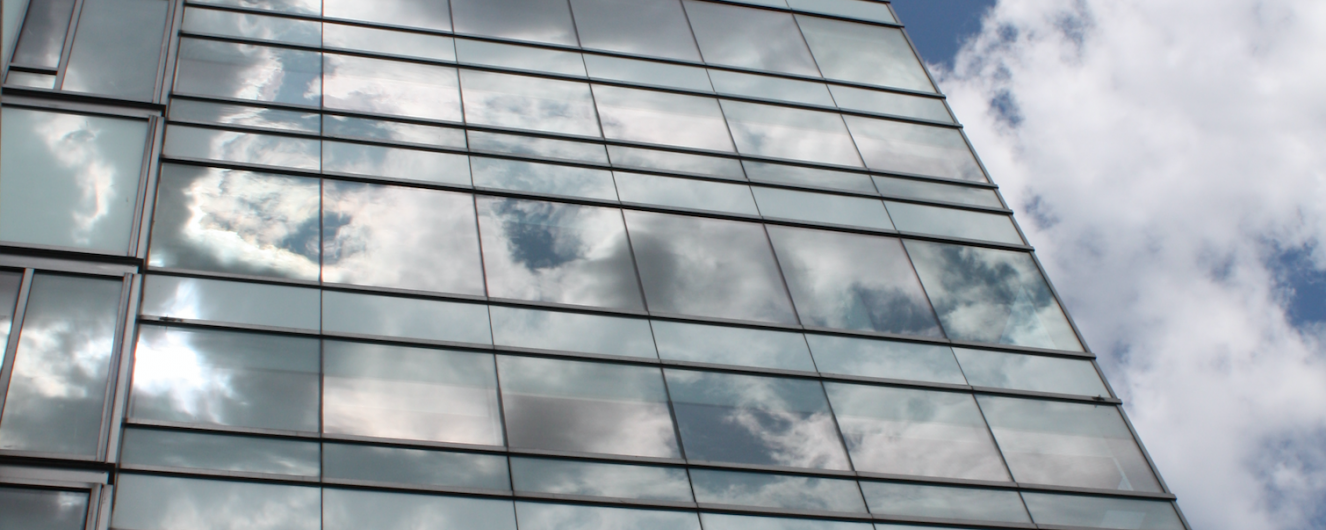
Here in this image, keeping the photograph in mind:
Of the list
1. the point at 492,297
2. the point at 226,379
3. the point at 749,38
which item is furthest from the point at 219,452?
the point at 749,38

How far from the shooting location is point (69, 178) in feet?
44.1

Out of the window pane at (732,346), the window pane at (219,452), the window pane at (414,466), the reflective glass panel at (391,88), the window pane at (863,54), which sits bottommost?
the window pane at (414,466)

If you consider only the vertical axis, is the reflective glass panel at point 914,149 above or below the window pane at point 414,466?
above

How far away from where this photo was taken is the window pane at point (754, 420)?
13.5 metres

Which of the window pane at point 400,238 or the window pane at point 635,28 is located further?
the window pane at point 635,28

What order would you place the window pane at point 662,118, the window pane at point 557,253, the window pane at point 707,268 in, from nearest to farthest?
1. the window pane at point 557,253
2. the window pane at point 707,268
3. the window pane at point 662,118

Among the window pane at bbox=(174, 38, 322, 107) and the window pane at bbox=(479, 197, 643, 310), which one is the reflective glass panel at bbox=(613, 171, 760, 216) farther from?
the window pane at bbox=(174, 38, 322, 107)

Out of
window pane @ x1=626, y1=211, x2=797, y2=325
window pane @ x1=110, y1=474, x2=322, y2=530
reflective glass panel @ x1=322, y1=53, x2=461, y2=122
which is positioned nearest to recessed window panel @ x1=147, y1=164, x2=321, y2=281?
reflective glass panel @ x1=322, y1=53, x2=461, y2=122

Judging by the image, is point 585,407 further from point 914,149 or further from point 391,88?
point 914,149

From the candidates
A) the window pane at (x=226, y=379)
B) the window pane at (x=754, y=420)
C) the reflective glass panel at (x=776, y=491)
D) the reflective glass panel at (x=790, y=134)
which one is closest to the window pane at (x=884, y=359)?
the window pane at (x=754, y=420)

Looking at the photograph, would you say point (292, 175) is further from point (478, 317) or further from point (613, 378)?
point (613, 378)

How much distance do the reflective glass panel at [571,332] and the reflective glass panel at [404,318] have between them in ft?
0.84

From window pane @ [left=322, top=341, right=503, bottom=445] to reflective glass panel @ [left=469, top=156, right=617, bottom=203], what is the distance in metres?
3.61

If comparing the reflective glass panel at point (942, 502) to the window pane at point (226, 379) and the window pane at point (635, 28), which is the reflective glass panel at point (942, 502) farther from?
the window pane at point (635, 28)
